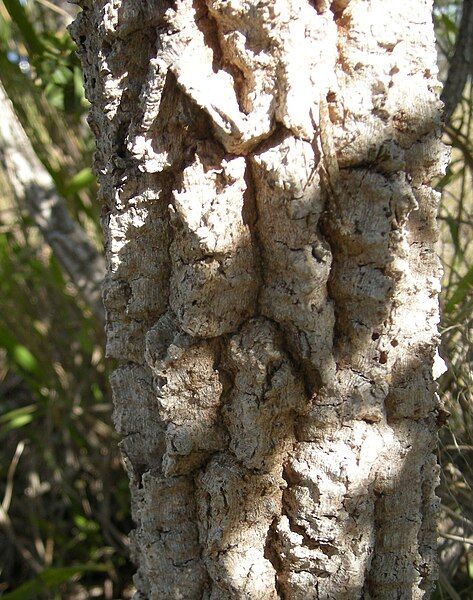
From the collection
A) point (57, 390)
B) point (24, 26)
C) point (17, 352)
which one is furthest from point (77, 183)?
point (57, 390)

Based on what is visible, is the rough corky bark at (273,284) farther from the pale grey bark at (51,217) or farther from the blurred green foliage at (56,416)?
the blurred green foliage at (56,416)

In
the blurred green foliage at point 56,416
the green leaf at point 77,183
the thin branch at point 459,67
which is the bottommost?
the blurred green foliage at point 56,416

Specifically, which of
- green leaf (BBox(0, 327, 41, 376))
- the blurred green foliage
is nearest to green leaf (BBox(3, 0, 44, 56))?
the blurred green foliage

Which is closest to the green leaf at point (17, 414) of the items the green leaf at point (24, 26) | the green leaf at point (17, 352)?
the green leaf at point (17, 352)

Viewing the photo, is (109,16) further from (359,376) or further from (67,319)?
(67,319)

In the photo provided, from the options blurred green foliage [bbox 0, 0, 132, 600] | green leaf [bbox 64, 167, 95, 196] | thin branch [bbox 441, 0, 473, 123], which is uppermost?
thin branch [bbox 441, 0, 473, 123]

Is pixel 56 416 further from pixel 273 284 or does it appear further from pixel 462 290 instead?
pixel 273 284

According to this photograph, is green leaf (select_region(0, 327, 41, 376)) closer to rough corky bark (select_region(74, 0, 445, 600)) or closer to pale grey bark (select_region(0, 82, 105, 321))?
pale grey bark (select_region(0, 82, 105, 321))
